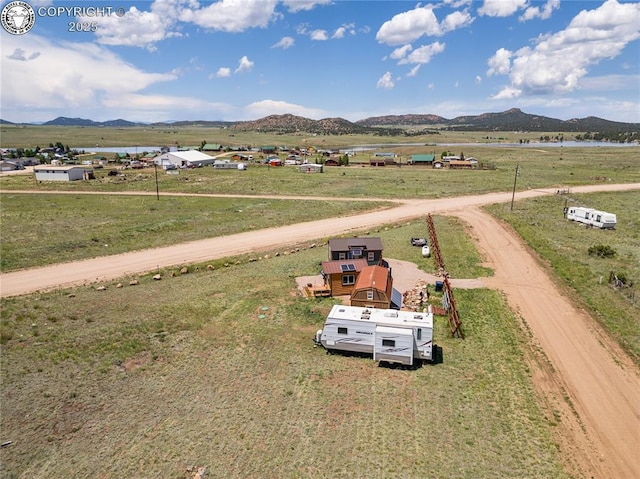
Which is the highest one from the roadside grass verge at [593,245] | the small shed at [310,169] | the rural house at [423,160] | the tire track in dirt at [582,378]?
the rural house at [423,160]

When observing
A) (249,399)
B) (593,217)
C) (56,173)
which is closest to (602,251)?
(593,217)

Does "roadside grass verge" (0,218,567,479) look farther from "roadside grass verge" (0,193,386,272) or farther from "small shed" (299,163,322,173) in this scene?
"small shed" (299,163,322,173)

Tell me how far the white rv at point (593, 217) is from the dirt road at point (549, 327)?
38.9ft

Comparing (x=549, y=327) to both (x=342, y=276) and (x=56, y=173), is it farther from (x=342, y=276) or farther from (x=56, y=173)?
(x=56, y=173)

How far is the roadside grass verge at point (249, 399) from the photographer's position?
669 inches

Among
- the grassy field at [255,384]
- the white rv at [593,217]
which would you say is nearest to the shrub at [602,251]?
the grassy field at [255,384]

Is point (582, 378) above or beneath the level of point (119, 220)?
beneath

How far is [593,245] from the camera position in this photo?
156ft

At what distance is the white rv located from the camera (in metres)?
55.5

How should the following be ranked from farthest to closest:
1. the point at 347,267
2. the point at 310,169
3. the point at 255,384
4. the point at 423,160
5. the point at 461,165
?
1. the point at 423,160
2. the point at 461,165
3. the point at 310,169
4. the point at 347,267
5. the point at 255,384

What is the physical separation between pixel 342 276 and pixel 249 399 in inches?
591

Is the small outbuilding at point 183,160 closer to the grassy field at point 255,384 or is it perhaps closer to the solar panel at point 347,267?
the grassy field at point 255,384

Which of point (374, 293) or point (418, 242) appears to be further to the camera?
point (418, 242)

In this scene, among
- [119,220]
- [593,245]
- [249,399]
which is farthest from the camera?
[119,220]
